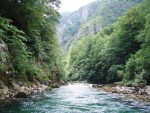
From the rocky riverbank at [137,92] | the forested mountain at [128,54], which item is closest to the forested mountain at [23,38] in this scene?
the rocky riverbank at [137,92]

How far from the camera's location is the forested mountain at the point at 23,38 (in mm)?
25400

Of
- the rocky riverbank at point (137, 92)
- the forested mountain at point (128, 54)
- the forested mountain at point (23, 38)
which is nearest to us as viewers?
the forested mountain at point (23, 38)

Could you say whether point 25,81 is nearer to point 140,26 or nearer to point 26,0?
point 26,0

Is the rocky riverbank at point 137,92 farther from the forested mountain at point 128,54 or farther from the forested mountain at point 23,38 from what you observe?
the forested mountain at point 23,38

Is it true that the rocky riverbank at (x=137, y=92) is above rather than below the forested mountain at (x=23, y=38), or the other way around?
below

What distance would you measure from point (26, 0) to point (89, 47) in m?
69.2

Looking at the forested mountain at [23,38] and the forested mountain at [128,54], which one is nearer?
the forested mountain at [23,38]

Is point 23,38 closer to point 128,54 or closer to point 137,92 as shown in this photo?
point 137,92

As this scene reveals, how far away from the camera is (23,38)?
2528cm

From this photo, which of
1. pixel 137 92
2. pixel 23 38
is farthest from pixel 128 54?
pixel 23 38

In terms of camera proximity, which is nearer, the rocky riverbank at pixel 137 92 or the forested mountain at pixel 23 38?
the forested mountain at pixel 23 38

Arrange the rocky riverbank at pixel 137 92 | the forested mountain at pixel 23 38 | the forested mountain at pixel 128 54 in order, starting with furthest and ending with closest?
the forested mountain at pixel 128 54
the rocky riverbank at pixel 137 92
the forested mountain at pixel 23 38

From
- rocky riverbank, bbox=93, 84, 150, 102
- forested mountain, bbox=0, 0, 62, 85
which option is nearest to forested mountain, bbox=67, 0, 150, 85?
rocky riverbank, bbox=93, 84, 150, 102

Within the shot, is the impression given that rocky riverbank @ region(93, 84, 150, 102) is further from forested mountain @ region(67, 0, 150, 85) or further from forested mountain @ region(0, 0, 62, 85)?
forested mountain @ region(0, 0, 62, 85)
